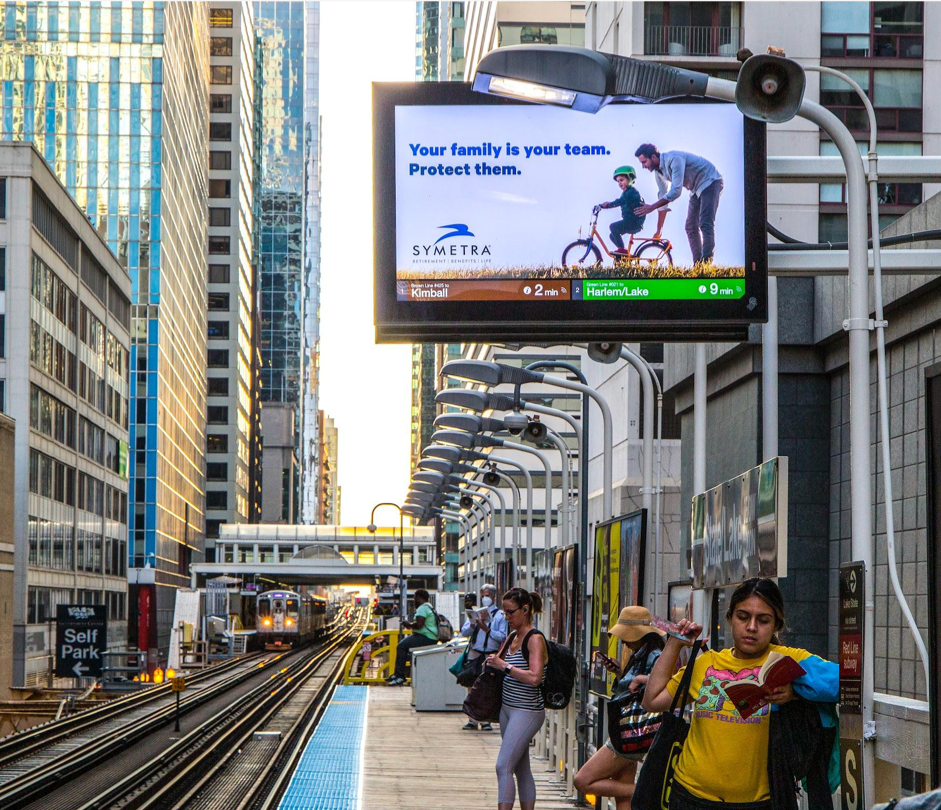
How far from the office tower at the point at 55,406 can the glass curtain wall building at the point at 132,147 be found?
17.5 meters

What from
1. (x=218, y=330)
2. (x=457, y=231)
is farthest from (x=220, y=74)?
(x=457, y=231)

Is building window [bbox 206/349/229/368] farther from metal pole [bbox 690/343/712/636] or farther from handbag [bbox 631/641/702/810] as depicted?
handbag [bbox 631/641/702/810]

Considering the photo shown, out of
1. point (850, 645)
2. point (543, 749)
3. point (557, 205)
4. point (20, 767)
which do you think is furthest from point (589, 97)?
point (20, 767)

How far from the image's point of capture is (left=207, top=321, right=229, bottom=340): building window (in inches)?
Result: 5920

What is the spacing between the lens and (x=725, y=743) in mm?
5777

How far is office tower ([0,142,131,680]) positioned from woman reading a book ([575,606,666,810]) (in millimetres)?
43527

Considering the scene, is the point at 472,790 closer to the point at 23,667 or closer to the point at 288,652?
the point at 23,667

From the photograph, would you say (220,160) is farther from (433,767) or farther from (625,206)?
(625,206)

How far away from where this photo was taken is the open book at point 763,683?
18.6ft

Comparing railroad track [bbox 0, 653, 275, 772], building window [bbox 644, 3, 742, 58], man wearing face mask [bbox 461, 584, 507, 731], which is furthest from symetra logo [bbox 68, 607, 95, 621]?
building window [bbox 644, 3, 742, 58]

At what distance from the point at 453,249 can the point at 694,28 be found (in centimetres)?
4099

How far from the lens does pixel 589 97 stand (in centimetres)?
758

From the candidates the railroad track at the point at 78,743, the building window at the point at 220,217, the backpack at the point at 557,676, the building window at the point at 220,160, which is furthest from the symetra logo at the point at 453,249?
the building window at the point at 220,160

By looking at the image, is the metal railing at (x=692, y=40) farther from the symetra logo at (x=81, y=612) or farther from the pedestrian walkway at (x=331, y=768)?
the pedestrian walkway at (x=331, y=768)
